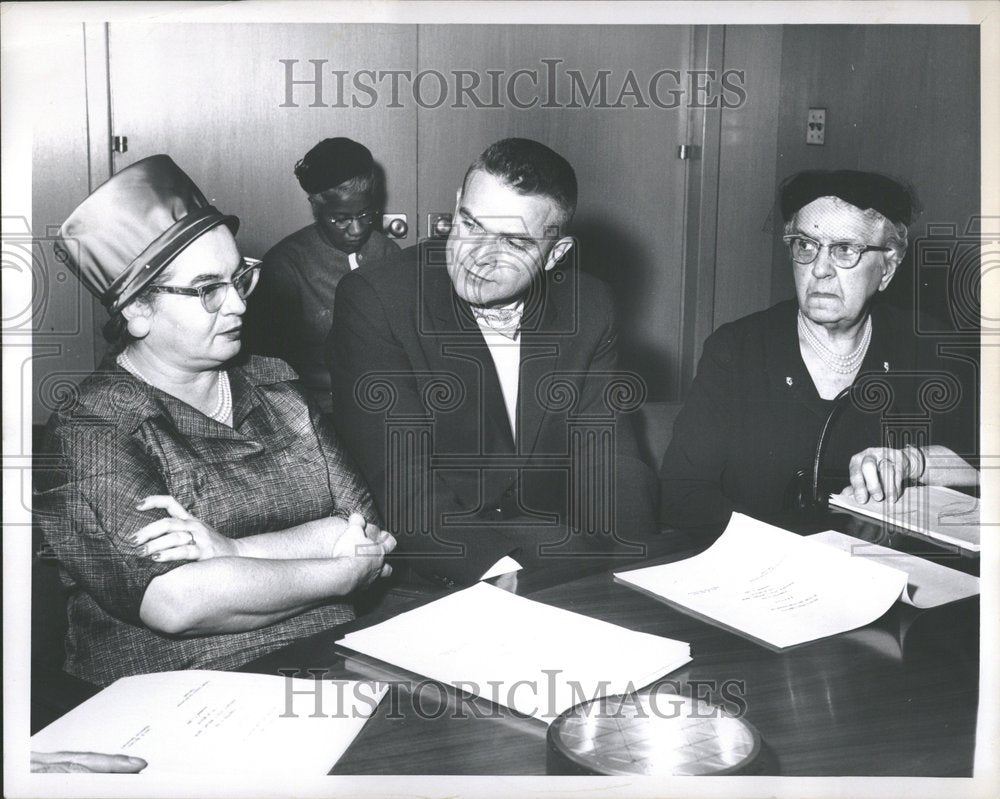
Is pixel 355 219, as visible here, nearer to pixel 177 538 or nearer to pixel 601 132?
pixel 601 132

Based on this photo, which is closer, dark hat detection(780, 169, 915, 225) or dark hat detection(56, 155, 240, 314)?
dark hat detection(56, 155, 240, 314)

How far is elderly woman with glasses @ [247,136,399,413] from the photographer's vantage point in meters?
1.12

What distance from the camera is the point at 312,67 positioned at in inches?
39.3

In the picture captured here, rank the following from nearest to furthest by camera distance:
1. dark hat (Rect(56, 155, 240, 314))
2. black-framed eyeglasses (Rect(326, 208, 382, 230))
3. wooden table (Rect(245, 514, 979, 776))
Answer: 1. wooden table (Rect(245, 514, 979, 776))
2. dark hat (Rect(56, 155, 240, 314))
3. black-framed eyeglasses (Rect(326, 208, 382, 230))

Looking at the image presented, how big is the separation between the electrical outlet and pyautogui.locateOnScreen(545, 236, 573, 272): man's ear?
0.34 meters

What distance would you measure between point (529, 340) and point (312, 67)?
0.45 meters

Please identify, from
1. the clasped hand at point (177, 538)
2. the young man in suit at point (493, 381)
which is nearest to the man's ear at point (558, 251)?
the young man in suit at point (493, 381)

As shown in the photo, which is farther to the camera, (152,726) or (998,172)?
(998,172)

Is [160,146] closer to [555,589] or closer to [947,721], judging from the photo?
[555,589]

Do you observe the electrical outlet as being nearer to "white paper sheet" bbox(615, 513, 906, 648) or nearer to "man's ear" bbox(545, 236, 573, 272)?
"man's ear" bbox(545, 236, 573, 272)

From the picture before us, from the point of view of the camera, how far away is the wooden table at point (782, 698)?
72cm

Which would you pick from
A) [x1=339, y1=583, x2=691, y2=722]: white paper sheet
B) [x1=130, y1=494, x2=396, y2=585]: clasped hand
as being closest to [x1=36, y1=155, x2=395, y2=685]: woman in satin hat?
[x1=130, y1=494, x2=396, y2=585]: clasped hand

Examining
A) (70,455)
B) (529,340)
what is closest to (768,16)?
(529,340)

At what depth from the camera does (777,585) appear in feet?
3.12
